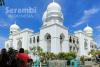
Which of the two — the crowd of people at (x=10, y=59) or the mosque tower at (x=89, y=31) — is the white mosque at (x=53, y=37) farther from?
the crowd of people at (x=10, y=59)

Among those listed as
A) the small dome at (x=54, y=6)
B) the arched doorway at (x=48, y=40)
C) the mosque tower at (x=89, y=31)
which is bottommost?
the arched doorway at (x=48, y=40)

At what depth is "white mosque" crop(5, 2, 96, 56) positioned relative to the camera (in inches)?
2490

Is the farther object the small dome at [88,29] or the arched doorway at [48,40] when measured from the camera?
the small dome at [88,29]

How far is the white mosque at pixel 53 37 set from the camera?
6325 centimetres

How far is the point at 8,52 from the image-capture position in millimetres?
8227

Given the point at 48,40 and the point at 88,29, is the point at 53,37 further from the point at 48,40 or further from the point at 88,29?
the point at 88,29

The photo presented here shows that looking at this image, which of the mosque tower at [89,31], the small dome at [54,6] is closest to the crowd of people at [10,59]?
the small dome at [54,6]

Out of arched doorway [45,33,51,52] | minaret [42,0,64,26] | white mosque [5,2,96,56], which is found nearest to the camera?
white mosque [5,2,96,56]

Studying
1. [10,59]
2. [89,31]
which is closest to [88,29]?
[89,31]

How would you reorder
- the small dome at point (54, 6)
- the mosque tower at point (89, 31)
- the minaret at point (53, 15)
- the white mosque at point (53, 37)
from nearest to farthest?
the white mosque at point (53, 37) < the minaret at point (53, 15) < the small dome at point (54, 6) < the mosque tower at point (89, 31)

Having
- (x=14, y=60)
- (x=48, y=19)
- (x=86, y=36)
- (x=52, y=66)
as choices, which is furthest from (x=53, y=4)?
(x=14, y=60)

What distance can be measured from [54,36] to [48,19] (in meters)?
6.43

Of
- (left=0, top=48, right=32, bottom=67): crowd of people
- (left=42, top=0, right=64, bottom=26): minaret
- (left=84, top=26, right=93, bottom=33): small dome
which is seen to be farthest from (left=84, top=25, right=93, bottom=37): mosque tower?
(left=0, top=48, right=32, bottom=67): crowd of people

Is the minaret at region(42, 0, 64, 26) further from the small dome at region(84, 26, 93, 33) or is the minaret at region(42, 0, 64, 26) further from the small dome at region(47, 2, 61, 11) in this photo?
the small dome at region(84, 26, 93, 33)
